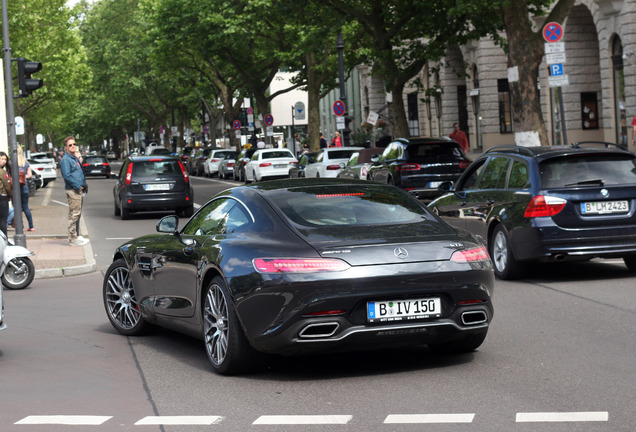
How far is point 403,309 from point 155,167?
2012 centimetres

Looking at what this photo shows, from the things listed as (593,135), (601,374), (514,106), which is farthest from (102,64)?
(601,374)

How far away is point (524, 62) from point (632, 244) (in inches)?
491

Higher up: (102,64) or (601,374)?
(102,64)

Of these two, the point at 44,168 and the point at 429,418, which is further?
the point at 44,168

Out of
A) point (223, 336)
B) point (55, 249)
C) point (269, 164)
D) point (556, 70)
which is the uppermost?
point (556, 70)

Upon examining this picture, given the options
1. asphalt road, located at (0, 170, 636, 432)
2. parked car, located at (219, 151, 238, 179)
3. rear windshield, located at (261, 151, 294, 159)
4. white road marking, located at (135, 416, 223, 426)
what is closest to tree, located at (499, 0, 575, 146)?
asphalt road, located at (0, 170, 636, 432)

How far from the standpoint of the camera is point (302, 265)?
22.5 ft

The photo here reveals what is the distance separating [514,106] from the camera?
78.8ft

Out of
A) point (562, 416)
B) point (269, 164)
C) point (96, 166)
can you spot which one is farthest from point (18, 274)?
point (96, 166)

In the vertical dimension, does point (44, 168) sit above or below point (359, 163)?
below

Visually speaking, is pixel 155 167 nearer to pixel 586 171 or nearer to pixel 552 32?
pixel 552 32

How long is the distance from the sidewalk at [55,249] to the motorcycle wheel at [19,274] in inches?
49.6

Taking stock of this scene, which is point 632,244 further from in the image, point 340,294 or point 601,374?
point 340,294

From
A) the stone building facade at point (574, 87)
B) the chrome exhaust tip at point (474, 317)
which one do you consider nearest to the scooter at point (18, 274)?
the chrome exhaust tip at point (474, 317)
